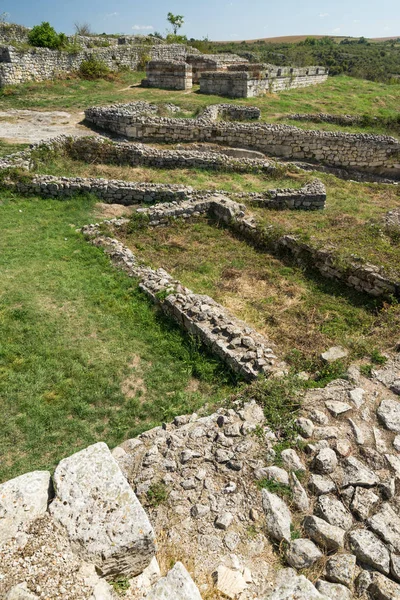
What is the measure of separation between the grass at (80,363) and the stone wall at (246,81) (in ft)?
67.2

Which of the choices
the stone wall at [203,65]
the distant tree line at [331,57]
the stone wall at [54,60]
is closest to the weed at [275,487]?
the stone wall at [54,60]

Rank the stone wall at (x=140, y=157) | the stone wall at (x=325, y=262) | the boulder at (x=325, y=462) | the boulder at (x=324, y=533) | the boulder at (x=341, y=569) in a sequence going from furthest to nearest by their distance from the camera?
the stone wall at (x=140, y=157), the stone wall at (x=325, y=262), the boulder at (x=325, y=462), the boulder at (x=324, y=533), the boulder at (x=341, y=569)

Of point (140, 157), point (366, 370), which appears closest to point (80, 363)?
point (366, 370)

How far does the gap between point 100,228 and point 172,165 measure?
650cm

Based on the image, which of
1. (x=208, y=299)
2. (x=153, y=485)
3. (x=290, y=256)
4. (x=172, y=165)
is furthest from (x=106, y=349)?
(x=172, y=165)

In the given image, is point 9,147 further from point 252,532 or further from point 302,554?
point 302,554

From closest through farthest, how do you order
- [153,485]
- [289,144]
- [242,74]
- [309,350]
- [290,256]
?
1. [153,485]
2. [309,350]
3. [290,256]
4. [289,144]
5. [242,74]

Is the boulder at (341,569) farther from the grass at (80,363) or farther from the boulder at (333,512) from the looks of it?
the grass at (80,363)

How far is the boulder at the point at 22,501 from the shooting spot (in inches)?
122

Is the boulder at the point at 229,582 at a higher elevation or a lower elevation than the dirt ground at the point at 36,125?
lower

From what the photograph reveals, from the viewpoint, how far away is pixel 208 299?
26.6 feet

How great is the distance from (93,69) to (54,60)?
9.06ft

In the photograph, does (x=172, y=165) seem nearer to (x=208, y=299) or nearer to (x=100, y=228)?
(x=100, y=228)

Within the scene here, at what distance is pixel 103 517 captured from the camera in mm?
3268
